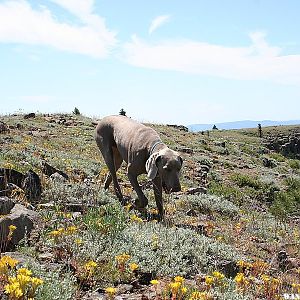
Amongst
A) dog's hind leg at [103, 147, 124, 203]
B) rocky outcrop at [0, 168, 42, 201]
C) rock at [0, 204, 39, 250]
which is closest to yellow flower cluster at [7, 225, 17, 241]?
rock at [0, 204, 39, 250]

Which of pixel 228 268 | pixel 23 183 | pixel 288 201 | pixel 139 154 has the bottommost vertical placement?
pixel 288 201

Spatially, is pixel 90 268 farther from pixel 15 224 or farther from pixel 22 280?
pixel 15 224

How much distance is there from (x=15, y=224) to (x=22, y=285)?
5.93 ft

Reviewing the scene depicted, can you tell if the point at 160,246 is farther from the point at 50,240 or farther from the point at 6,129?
the point at 6,129

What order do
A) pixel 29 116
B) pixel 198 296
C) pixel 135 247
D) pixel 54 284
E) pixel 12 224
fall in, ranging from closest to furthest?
1. pixel 198 296
2. pixel 54 284
3. pixel 12 224
4. pixel 135 247
5. pixel 29 116

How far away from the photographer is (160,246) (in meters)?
5.04

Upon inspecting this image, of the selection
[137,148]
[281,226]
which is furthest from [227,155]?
[137,148]

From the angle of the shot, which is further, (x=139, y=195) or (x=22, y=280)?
(x=139, y=195)

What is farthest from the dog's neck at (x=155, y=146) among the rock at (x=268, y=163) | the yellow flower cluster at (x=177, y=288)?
the rock at (x=268, y=163)

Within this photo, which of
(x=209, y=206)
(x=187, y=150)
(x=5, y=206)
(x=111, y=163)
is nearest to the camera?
(x=5, y=206)

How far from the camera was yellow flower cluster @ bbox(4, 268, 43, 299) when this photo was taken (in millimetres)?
2768

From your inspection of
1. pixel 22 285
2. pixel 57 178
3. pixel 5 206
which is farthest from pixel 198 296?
pixel 57 178

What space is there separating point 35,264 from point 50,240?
79 cm

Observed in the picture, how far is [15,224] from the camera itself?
15.2 ft
